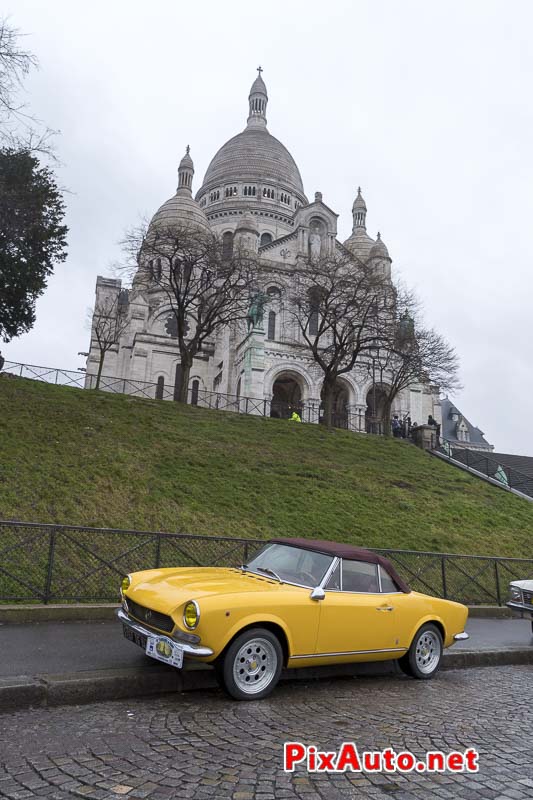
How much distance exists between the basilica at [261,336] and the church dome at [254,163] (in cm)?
21

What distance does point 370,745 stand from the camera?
3.99m

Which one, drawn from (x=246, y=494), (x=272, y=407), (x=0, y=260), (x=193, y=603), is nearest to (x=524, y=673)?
(x=193, y=603)

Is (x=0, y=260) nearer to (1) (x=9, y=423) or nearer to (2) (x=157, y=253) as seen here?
(2) (x=157, y=253)

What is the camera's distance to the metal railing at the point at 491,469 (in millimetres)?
25584

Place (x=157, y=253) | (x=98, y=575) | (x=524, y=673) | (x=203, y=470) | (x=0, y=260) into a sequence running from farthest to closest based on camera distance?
(x=157, y=253)
(x=0, y=260)
(x=203, y=470)
(x=98, y=575)
(x=524, y=673)

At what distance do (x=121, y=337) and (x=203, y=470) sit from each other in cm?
3593

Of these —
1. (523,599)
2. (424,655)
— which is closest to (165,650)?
(424,655)

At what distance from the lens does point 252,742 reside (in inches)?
153

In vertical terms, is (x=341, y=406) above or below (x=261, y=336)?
below

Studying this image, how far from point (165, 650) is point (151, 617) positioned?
39 cm

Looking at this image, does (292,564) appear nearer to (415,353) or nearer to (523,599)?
(523,599)

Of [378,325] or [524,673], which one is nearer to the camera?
[524,673]

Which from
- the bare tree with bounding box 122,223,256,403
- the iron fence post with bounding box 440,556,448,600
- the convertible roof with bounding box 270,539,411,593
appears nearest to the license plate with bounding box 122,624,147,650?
the convertible roof with bounding box 270,539,411,593

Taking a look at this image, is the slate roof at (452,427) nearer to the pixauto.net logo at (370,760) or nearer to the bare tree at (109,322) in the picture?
the bare tree at (109,322)
